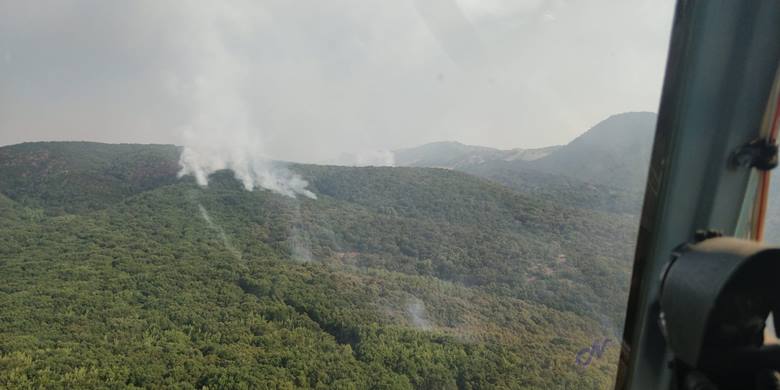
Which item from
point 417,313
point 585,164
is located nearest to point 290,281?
point 417,313

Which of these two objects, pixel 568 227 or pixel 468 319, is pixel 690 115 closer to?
pixel 568 227

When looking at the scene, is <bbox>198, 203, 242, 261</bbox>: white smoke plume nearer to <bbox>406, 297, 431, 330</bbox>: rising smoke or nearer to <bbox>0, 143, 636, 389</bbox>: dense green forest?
<bbox>0, 143, 636, 389</bbox>: dense green forest

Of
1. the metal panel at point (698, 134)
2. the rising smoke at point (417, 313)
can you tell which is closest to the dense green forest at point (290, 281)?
the rising smoke at point (417, 313)

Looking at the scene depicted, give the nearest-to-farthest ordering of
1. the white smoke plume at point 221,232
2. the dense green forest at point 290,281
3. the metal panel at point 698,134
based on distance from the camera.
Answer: the metal panel at point 698,134 < the dense green forest at point 290,281 < the white smoke plume at point 221,232

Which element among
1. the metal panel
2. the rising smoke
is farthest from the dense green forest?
the metal panel

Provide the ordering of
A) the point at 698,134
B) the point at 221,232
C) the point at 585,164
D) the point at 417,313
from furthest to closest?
the point at 221,232
the point at 417,313
the point at 585,164
the point at 698,134

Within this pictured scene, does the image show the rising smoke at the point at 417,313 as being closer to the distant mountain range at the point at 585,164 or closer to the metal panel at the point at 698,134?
the distant mountain range at the point at 585,164

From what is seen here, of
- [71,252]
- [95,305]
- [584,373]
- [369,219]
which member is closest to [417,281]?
[369,219]

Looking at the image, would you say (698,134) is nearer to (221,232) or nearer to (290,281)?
(290,281)
